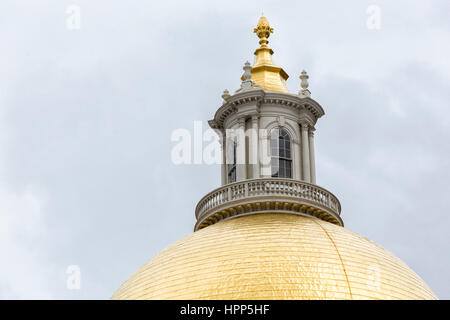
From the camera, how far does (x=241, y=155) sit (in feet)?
144

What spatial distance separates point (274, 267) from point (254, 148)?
10014 millimetres

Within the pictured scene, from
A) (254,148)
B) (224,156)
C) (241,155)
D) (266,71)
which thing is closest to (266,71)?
(266,71)

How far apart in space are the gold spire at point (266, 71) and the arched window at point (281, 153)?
225 cm

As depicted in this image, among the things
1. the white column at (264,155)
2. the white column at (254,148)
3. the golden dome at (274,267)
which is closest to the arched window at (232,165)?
the white column at (254,148)

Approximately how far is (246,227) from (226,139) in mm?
8565

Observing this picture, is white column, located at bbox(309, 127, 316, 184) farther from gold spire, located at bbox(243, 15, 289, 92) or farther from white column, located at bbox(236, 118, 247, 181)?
white column, located at bbox(236, 118, 247, 181)

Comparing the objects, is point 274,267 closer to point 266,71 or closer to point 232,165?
point 232,165

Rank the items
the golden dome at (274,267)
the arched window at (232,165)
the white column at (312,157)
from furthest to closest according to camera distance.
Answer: the arched window at (232,165), the white column at (312,157), the golden dome at (274,267)

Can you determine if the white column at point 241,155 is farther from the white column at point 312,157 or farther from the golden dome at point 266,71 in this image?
the white column at point 312,157

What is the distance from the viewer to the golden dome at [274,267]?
34000 millimetres
